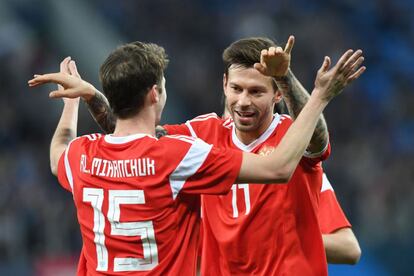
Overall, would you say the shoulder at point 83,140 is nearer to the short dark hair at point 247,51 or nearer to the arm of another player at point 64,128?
the arm of another player at point 64,128

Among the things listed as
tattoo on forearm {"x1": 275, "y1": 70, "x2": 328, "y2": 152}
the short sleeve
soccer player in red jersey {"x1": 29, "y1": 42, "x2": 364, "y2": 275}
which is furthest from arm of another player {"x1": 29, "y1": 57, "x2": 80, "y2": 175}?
tattoo on forearm {"x1": 275, "y1": 70, "x2": 328, "y2": 152}

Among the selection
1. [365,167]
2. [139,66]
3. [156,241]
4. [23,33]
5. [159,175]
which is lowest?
[156,241]

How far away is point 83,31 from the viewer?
15.0 m

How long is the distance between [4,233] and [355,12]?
753 cm

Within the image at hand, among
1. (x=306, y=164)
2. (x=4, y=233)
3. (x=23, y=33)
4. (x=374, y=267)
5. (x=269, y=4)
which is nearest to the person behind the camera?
(x=306, y=164)

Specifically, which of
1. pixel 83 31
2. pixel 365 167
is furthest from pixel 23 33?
pixel 365 167

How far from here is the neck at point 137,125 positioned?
414cm

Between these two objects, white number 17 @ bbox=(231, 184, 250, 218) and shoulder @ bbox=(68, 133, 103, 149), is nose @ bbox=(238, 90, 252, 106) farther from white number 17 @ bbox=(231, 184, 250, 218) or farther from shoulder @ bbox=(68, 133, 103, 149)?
shoulder @ bbox=(68, 133, 103, 149)

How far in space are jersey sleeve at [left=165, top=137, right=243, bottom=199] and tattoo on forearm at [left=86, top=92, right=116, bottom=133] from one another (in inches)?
39.0

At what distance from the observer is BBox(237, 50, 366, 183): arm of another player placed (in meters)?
3.96

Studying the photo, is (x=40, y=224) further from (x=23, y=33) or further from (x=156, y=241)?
(x=156, y=241)

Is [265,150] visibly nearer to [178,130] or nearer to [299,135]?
[178,130]

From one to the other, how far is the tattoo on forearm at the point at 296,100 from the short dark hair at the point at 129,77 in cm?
60

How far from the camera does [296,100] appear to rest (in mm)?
4383
